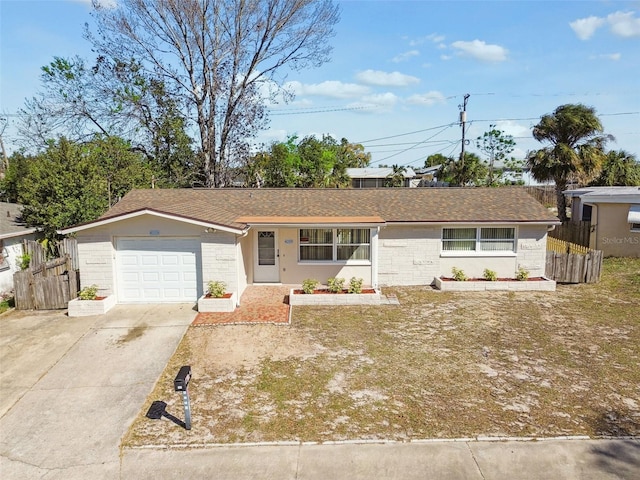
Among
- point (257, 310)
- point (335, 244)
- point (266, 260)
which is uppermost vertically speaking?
point (335, 244)

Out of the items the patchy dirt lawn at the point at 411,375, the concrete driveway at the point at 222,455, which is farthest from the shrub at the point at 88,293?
the concrete driveway at the point at 222,455

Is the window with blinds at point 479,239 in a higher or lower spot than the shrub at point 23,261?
higher

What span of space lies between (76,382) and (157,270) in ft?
17.0

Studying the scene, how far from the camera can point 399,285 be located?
51.8 ft

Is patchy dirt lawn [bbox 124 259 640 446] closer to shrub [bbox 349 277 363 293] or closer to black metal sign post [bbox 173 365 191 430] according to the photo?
black metal sign post [bbox 173 365 191 430]

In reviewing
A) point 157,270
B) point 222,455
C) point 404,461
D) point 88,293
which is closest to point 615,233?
point 404,461

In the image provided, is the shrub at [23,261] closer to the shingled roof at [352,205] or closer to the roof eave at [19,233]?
the roof eave at [19,233]

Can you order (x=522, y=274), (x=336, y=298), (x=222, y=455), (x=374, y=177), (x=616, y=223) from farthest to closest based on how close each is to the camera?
(x=374, y=177)
(x=616, y=223)
(x=522, y=274)
(x=336, y=298)
(x=222, y=455)

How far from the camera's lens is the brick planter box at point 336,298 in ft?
43.6

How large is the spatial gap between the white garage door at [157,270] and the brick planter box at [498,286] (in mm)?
8561

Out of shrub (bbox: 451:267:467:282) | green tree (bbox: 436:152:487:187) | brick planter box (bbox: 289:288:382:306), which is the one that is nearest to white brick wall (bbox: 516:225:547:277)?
shrub (bbox: 451:267:467:282)

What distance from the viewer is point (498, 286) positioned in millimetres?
15055

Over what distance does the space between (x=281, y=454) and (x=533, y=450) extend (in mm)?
3593

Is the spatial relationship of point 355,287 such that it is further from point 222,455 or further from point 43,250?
point 43,250
